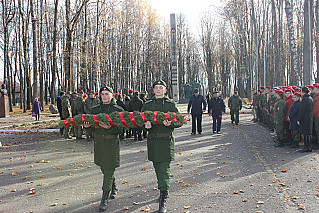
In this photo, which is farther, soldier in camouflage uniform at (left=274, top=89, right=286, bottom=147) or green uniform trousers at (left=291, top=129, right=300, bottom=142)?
soldier in camouflage uniform at (left=274, top=89, right=286, bottom=147)

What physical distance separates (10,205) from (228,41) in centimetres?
5440

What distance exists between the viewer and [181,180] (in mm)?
6707

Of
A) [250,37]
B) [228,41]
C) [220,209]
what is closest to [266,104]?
[220,209]

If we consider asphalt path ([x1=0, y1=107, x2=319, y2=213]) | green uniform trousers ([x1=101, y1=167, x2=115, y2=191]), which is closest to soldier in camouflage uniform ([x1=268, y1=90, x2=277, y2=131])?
asphalt path ([x1=0, y1=107, x2=319, y2=213])

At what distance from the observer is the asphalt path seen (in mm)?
5266

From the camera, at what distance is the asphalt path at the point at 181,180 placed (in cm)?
527

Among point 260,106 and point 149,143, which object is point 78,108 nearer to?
point 149,143

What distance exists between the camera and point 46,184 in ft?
22.2

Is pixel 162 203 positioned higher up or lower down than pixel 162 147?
lower down

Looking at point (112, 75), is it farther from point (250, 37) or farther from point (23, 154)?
point (23, 154)

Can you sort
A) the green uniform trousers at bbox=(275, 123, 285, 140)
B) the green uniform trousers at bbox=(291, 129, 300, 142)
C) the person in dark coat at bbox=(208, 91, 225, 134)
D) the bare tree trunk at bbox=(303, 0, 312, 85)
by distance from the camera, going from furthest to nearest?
the bare tree trunk at bbox=(303, 0, 312, 85)
the person in dark coat at bbox=(208, 91, 225, 134)
the green uniform trousers at bbox=(275, 123, 285, 140)
the green uniform trousers at bbox=(291, 129, 300, 142)

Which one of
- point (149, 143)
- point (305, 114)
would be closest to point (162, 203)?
point (149, 143)

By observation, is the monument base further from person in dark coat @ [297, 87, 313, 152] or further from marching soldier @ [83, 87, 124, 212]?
person in dark coat @ [297, 87, 313, 152]

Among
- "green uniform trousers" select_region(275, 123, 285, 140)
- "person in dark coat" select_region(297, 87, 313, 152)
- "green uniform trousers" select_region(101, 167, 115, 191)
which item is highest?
"person in dark coat" select_region(297, 87, 313, 152)
